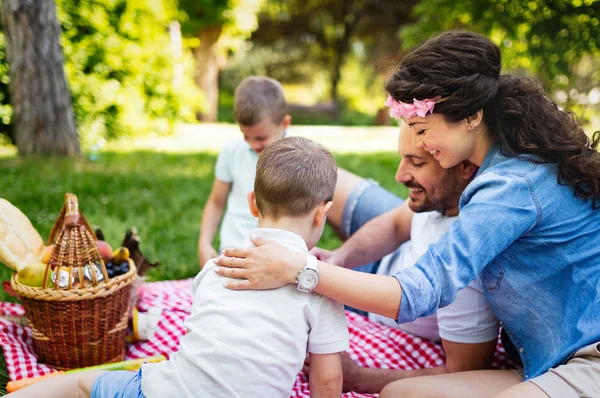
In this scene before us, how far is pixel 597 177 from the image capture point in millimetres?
1955

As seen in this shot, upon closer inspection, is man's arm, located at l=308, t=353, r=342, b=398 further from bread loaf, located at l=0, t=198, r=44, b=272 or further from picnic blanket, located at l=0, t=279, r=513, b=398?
bread loaf, located at l=0, t=198, r=44, b=272

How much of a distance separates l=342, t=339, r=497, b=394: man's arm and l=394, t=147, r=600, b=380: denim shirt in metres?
0.32

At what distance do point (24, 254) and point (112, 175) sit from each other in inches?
169

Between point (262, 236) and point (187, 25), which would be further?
point (187, 25)

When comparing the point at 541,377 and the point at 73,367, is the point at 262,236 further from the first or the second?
the point at 73,367

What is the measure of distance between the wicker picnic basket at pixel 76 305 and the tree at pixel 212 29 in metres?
11.6

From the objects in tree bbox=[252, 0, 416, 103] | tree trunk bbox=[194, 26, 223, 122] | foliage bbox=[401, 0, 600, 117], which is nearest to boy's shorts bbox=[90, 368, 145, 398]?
foliage bbox=[401, 0, 600, 117]

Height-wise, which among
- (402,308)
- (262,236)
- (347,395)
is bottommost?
(347,395)

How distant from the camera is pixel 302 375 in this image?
254 cm

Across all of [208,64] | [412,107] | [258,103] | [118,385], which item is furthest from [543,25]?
[208,64]

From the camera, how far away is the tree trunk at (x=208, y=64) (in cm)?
1609

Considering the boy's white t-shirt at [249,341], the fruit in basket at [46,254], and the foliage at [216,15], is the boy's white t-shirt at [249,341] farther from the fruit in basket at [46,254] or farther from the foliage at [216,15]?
the foliage at [216,15]

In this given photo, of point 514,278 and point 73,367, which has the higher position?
point 514,278

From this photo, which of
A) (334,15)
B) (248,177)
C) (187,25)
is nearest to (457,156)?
(248,177)
